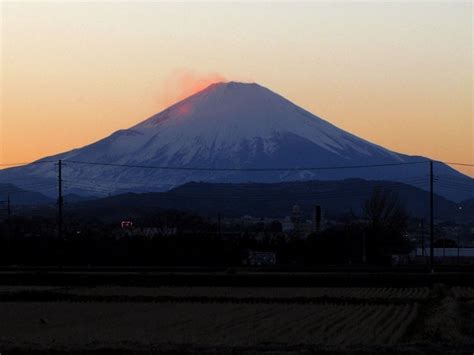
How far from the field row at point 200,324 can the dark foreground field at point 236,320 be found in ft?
0.08

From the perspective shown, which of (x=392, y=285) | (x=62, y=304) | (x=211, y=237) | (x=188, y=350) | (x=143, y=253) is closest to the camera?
(x=188, y=350)

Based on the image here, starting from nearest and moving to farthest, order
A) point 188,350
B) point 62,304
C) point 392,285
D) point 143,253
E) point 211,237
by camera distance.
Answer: point 188,350 < point 62,304 < point 392,285 < point 143,253 < point 211,237

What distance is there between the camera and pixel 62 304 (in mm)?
34188

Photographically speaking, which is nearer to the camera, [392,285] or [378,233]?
[392,285]

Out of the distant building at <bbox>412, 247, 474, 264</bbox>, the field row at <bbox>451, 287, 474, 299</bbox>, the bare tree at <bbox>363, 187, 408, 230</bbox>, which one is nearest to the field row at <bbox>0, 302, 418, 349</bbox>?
the field row at <bbox>451, 287, 474, 299</bbox>

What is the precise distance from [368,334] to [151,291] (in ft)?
64.9

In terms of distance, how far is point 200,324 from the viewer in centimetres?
2545

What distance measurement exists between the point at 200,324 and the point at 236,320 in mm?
1449

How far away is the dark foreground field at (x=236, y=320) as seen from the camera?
19.5 m

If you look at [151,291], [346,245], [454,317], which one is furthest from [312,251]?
[454,317]

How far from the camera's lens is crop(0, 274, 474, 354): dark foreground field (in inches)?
767

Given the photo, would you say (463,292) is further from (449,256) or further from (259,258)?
(449,256)

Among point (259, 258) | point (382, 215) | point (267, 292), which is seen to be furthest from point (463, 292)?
point (382, 215)

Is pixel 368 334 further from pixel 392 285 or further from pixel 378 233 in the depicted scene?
pixel 378 233
